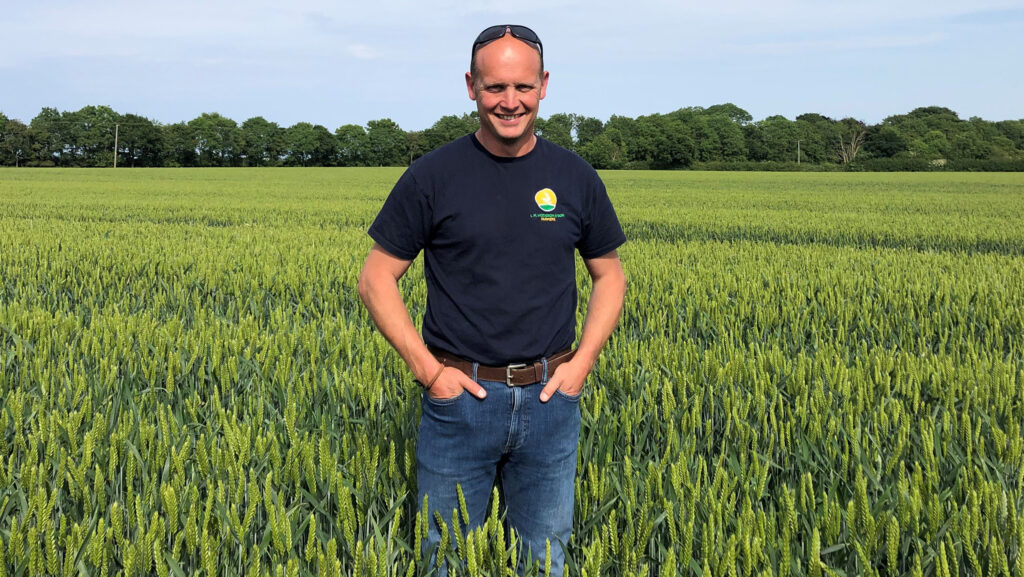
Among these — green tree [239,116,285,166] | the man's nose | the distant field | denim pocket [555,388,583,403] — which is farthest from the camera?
green tree [239,116,285,166]

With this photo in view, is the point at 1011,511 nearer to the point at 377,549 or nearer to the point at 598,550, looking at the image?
the point at 598,550

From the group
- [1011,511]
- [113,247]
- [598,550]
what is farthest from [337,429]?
[113,247]

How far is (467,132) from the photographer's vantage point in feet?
271

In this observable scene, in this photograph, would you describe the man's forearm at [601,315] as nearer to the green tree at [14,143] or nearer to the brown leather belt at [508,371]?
the brown leather belt at [508,371]

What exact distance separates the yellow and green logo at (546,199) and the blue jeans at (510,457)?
0.39 metres

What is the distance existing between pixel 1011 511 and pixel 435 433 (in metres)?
1.61

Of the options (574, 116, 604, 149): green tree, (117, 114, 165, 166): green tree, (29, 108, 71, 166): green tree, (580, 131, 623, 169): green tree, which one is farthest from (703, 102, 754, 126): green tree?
(29, 108, 71, 166): green tree

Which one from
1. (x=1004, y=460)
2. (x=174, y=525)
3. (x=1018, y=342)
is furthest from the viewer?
(x=1018, y=342)

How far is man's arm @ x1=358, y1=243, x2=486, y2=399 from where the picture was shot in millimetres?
1573

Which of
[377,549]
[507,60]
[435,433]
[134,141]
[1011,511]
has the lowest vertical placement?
[377,549]

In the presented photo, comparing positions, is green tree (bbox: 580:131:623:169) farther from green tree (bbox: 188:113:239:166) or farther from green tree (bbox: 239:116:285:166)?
green tree (bbox: 188:113:239:166)

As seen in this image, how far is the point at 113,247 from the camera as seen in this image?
8.15 meters

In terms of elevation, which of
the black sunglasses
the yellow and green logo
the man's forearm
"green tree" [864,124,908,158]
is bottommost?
the man's forearm

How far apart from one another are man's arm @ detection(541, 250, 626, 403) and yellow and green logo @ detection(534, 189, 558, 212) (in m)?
0.20
